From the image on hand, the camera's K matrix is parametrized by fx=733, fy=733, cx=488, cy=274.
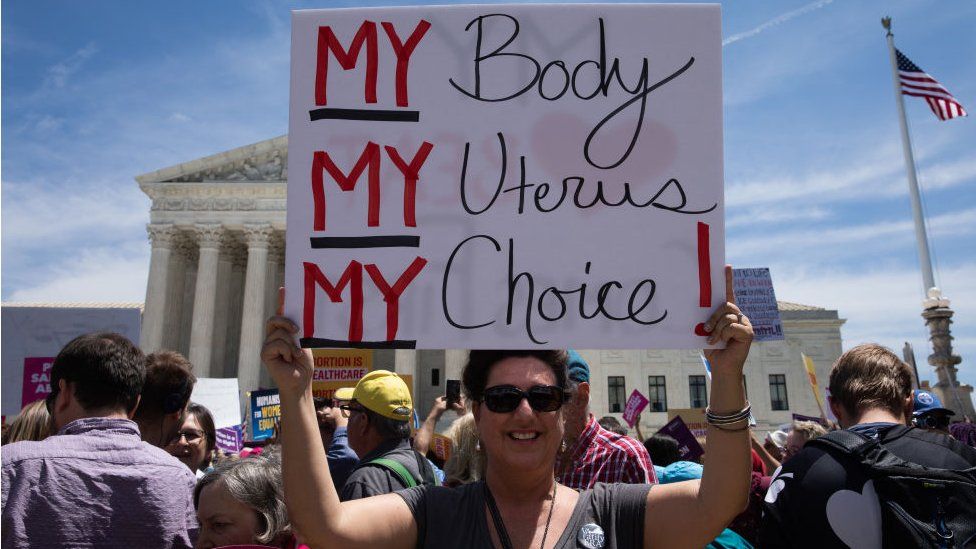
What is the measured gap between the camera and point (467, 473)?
18.6ft

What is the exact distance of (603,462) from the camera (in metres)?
3.86

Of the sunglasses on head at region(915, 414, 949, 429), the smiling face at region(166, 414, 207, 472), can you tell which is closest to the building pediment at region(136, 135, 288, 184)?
the smiling face at region(166, 414, 207, 472)

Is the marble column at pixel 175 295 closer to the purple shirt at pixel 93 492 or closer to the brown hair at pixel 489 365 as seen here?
the purple shirt at pixel 93 492

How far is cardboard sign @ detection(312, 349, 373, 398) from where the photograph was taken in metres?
10.8

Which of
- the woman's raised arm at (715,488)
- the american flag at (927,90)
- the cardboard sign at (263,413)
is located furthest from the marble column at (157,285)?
the woman's raised arm at (715,488)

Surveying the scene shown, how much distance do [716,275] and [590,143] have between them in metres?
0.63

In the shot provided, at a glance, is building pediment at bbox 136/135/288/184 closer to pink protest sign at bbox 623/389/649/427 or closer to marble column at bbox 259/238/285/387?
marble column at bbox 259/238/285/387

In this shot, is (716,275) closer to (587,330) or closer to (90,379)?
(587,330)

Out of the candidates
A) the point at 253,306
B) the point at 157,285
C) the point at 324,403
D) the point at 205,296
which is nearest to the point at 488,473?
the point at 324,403

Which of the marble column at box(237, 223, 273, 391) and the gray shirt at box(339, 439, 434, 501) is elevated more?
the marble column at box(237, 223, 273, 391)

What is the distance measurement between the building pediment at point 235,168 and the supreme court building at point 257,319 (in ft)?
0.21

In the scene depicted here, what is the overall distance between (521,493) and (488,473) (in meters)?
0.13

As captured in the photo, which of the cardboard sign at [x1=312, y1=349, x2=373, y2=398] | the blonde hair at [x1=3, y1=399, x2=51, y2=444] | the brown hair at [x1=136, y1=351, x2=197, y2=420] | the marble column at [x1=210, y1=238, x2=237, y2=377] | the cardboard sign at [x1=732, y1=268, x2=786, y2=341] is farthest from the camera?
the marble column at [x1=210, y1=238, x2=237, y2=377]

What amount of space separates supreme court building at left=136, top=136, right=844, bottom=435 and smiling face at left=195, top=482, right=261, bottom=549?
38.5 metres
